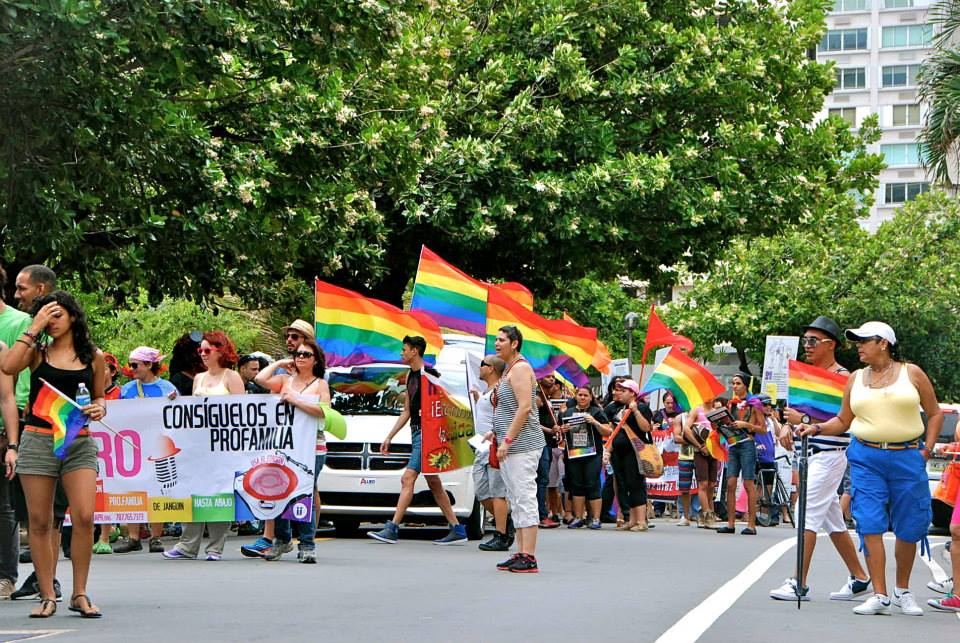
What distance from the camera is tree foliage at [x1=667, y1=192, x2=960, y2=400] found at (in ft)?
167

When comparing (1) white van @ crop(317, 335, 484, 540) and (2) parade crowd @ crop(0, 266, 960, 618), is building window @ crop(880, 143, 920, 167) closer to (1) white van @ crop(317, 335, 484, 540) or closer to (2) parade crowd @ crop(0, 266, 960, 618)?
(2) parade crowd @ crop(0, 266, 960, 618)

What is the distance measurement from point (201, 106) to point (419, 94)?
3.85 meters

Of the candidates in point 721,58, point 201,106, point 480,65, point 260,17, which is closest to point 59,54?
point 260,17

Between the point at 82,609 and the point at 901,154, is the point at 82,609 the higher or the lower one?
the lower one

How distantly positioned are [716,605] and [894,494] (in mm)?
1279

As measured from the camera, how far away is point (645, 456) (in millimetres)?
19875

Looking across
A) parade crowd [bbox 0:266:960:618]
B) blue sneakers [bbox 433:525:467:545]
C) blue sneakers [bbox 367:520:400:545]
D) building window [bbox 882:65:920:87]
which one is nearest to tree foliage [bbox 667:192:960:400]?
parade crowd [bbox 0:266:960:618]

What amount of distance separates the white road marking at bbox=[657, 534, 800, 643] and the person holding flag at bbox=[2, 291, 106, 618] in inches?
121

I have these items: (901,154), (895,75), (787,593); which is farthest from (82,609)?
(895,75)

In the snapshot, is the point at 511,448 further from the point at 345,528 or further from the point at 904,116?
the point at 904,116

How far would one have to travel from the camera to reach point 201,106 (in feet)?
58.5

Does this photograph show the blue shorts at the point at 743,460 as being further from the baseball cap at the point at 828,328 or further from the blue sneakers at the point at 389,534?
the baseball cap at the point at 828,328

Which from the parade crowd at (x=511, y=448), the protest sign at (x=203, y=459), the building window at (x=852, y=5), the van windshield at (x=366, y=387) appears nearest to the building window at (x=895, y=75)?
the building window at (x=852, y=5)

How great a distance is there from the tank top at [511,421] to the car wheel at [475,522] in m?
4.00
